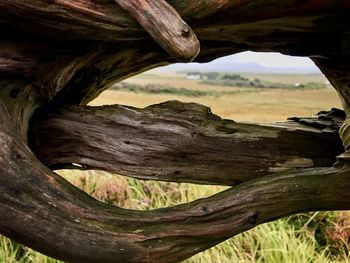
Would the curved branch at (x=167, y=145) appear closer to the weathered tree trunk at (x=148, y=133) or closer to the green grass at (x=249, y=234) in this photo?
the weathered tree trunk at (x=148, y=133)

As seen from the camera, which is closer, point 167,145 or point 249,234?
point 167,145

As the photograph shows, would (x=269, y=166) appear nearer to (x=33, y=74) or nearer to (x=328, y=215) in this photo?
(x=33, y=74)

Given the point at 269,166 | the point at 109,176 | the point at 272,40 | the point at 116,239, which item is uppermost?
the point at 109,176

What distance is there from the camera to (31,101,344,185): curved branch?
172cm

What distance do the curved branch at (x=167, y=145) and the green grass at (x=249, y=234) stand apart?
1.97 metres

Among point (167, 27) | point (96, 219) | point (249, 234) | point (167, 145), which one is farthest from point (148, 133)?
point (249, 234)

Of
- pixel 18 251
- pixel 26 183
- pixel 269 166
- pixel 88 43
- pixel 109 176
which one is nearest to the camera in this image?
pixel 26 183

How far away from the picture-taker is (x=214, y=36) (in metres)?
1.73

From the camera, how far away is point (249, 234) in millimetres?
4141

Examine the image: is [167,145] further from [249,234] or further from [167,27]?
[249,234]

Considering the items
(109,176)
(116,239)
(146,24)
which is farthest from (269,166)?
(109,176)

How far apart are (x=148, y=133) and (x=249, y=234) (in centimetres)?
257

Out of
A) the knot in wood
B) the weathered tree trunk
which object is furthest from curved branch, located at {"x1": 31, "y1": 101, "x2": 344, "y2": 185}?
the knot in wood

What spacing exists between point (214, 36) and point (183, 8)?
267mm
